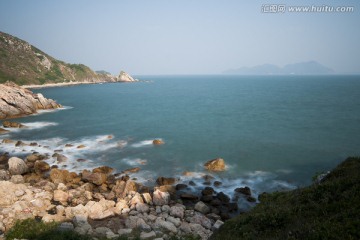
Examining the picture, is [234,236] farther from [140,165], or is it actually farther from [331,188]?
[140,165]

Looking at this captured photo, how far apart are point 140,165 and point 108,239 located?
60.9 ft

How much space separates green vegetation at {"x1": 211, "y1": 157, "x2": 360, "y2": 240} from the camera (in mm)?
10438

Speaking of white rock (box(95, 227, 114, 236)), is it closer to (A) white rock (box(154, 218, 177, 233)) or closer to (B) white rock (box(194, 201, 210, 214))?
(A) white rock (box(154, 218, 177, 233))

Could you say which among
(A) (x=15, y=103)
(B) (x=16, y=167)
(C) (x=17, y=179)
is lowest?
(C) (x=17, y=179)

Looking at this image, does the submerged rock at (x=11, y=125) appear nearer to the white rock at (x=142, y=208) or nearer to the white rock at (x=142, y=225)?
the white rock at (x=142, y=208)

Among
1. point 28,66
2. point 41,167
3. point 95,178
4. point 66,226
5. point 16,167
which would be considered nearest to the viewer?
point 66,226

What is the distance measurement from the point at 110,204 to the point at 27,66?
541ft

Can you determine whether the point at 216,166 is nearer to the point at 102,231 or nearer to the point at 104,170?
the point at 104,170

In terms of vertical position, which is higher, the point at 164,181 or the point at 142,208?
the point at 142,208

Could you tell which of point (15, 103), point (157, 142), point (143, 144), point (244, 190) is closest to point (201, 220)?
point (244, 190)

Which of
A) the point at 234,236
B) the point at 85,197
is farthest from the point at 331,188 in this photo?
the point at 85,197

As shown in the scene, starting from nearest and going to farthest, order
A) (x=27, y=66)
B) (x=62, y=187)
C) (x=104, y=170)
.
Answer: (x=62, y=187)
(x=104, y=170)
(x=27, y=66)

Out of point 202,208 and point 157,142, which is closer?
point 202,208

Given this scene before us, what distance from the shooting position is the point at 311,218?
12430mm
